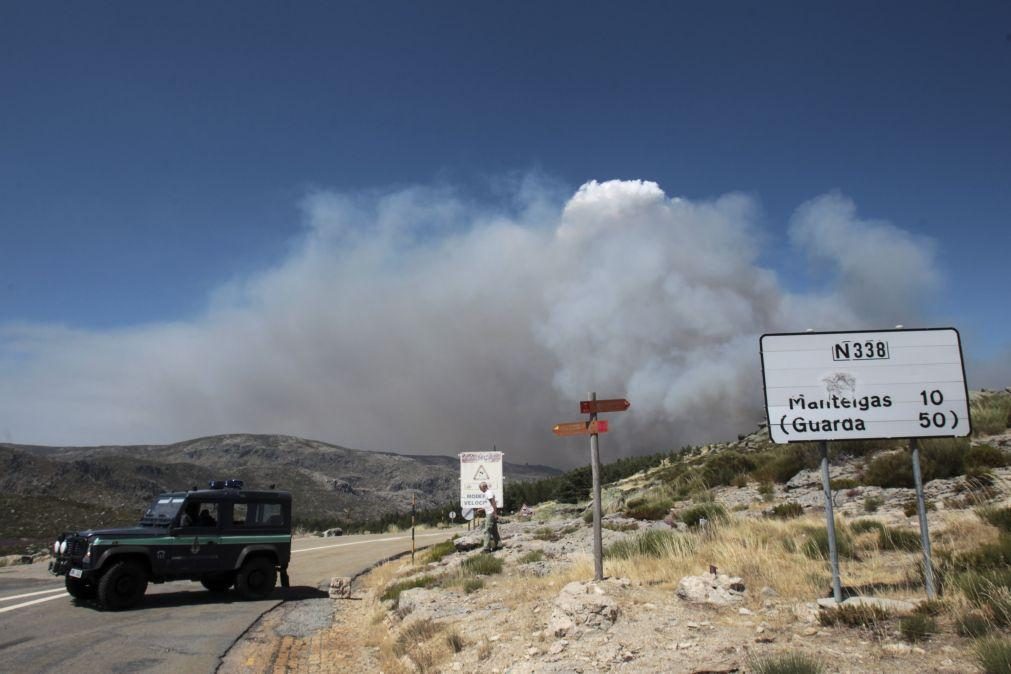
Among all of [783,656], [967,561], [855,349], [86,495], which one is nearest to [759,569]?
[967,561]

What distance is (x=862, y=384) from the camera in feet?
28.5

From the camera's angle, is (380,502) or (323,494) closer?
(323,494)

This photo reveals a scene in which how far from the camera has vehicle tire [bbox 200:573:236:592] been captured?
1509 centimetres

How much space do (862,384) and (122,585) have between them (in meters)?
13.5

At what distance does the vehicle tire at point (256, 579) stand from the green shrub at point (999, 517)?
1385 centimetres

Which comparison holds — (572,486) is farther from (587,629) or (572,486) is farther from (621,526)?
(587,629)

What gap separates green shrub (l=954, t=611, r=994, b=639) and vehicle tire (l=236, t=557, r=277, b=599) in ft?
42.7

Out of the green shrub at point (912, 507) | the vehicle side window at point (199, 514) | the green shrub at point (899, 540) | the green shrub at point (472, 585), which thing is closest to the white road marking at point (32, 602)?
the vehicle side window at point (199, 514)

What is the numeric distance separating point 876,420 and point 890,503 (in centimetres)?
990

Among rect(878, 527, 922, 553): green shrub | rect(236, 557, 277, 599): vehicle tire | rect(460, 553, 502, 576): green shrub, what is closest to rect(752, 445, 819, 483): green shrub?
rect(878, 527, 922, 553): green shrub

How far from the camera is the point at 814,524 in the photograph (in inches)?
540

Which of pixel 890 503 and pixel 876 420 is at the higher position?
pixel 876 420

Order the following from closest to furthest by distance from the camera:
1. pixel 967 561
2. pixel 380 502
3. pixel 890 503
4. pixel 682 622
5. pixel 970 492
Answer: pixel 682 622 → pixel 967 561 → pixel 970 492 → pixel 890 503 → pixel 380 502

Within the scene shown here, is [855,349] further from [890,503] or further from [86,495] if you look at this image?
[86,495]
